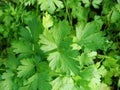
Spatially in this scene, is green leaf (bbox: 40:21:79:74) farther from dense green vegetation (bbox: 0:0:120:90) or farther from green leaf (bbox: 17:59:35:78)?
green leaf (bbox: 17:59:35:78)

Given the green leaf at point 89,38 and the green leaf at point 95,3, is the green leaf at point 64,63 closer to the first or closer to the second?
the green leaf at point 89,38

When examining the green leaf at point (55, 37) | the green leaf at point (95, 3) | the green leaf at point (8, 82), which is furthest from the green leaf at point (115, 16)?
the green leaf at point (8, 82)

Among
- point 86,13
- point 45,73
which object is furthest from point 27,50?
point 86,13

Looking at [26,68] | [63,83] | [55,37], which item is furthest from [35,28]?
[63,83]

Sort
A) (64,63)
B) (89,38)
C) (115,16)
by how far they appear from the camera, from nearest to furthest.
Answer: (64,63) < (89,38) < (115,16)

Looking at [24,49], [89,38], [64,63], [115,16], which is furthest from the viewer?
[115,16]

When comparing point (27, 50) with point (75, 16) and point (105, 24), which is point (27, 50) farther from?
point (105, 24)

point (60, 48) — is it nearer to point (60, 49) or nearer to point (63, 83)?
point (60, 49)
